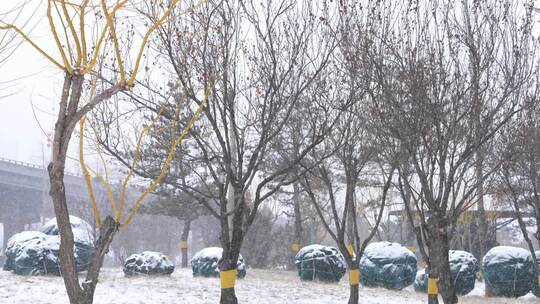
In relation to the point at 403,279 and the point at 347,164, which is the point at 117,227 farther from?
the point at 403,279

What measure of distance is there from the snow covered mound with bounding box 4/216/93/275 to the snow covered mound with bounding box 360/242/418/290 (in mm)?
6336

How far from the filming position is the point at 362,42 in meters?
7.10

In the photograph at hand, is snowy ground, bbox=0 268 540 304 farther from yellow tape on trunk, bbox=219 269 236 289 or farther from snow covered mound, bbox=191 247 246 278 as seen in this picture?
yellow tape on trunk, bbox=219 269 236 289

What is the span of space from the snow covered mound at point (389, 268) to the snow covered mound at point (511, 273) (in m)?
1.90

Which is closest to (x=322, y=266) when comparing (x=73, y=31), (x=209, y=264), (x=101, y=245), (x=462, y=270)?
(x=209, y=264)

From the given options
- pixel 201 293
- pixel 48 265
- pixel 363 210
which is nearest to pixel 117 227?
pixel 201 293

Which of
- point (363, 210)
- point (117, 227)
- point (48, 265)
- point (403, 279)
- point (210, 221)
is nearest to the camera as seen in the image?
point (117, 227)

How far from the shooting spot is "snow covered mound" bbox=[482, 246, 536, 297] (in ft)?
43.2

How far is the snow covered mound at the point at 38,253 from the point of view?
11008 mm

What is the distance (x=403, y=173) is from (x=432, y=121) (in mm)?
1146

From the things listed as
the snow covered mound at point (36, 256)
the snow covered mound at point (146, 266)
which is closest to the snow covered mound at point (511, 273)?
the snow covered mound at point (146, 266)

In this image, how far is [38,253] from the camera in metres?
11.0

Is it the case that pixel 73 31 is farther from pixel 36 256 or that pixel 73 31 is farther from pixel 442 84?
pixel 36 256

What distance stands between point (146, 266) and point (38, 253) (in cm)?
241
